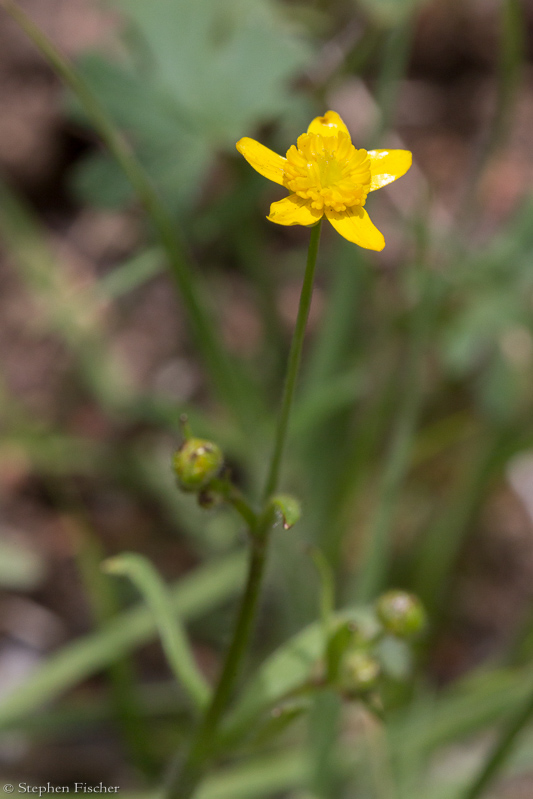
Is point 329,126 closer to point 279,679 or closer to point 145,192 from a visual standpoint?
point 145,192

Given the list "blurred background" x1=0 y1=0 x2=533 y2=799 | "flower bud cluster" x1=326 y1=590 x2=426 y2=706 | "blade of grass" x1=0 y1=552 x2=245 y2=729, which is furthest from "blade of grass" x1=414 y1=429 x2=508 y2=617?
"flower bud cluster" x1=326 y1=590 x2=426 y2=706

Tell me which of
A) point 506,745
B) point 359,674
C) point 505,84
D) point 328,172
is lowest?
point 506,745

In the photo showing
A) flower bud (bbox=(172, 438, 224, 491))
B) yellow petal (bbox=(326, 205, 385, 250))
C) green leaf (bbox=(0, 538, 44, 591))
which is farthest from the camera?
green leaf (bbox=(0, 538, 44, 591))

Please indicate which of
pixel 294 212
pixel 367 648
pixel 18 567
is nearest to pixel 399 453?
pixel 367 648

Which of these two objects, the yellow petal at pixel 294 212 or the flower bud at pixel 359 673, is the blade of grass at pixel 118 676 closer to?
the flower bud at pixel 359 673

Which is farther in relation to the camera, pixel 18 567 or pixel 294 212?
pixel 18 567

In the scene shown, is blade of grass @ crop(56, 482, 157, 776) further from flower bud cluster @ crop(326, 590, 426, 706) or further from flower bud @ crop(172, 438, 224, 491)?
flower bud @ crop(172, 438, 224, 491)

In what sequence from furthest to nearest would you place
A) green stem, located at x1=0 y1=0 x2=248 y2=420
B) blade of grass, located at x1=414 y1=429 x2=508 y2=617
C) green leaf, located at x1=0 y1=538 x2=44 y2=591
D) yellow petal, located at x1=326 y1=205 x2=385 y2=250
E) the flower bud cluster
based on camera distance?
1. green leaf, located at x1=0 y1=538 x2=44 y2=591
2. blade of grass, located at x1=414 y1=429 x2=508 y2=617
3. green stem, located at x1=0 y1=0 x2=248 y2=420
4. the flower bud cluster
5. yellow petal, located at x1=326 y1=205 x2=385 y2=250
